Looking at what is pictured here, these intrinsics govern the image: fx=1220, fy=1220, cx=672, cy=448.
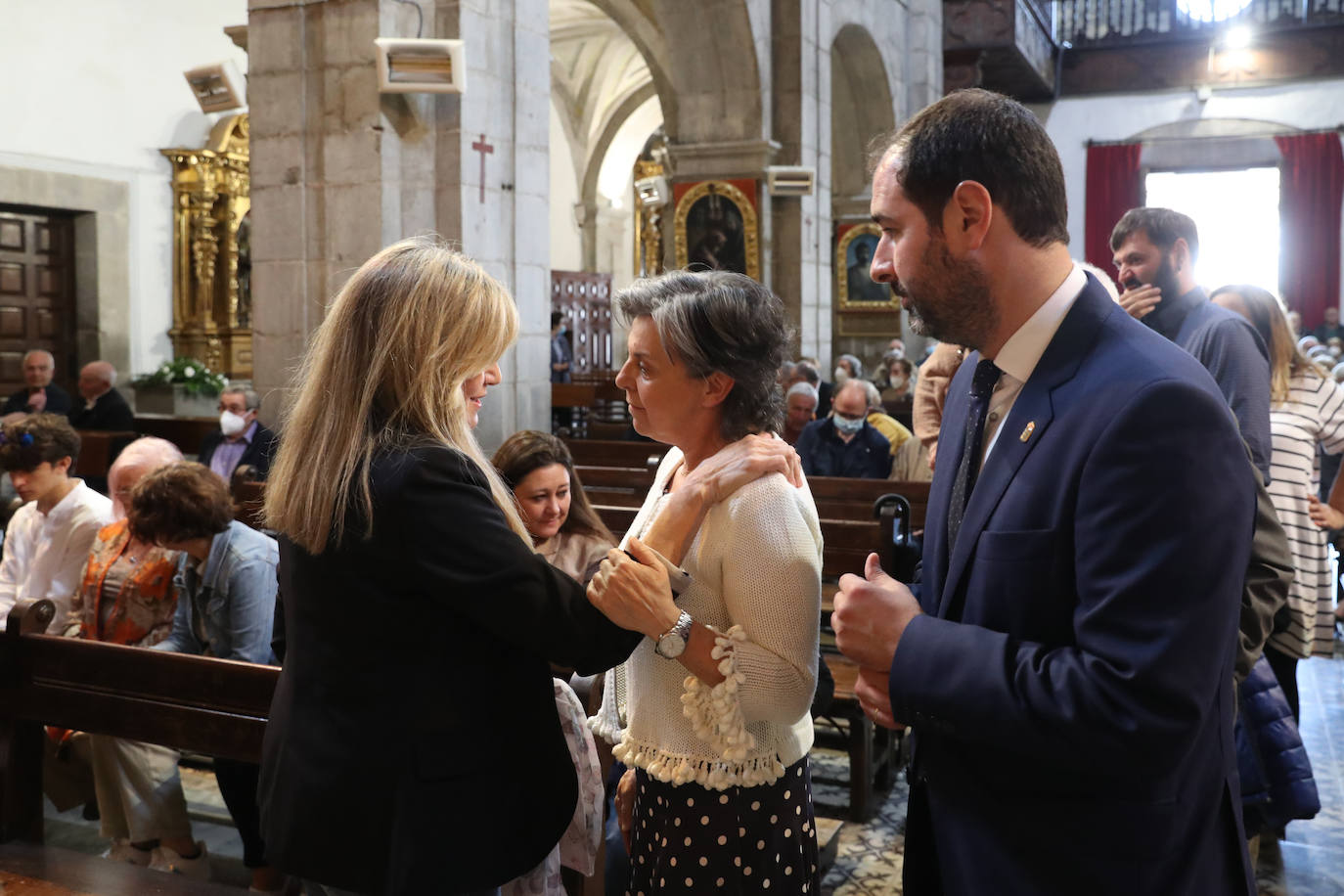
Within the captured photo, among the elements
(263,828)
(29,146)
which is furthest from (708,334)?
(29,146)

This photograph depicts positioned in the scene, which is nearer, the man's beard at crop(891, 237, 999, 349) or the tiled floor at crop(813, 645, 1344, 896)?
the man's beard at crop(891, 237, 999, 349)

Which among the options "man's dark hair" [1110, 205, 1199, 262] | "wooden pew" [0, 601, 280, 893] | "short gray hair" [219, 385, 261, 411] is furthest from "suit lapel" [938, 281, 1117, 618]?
"short gray hair" [219, 385, 261, 411]

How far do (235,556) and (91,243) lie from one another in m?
9.99

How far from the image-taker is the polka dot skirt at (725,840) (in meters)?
1.81

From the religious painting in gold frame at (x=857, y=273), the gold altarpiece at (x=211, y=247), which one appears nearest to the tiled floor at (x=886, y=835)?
the gold altarpiece at (x=211, y=247)

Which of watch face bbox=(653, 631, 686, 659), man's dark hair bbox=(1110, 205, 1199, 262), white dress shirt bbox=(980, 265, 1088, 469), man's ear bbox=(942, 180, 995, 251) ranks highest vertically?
man's dark hair bbox=(1110, 205, 1199, 262)

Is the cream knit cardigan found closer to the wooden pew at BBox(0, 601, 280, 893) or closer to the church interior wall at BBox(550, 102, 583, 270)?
the wooden pew at BBox(0, 601, 280, 893)

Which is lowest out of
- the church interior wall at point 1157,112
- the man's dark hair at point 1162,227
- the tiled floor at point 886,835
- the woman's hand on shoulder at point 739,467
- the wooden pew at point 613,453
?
the tiled floor at point 886,835

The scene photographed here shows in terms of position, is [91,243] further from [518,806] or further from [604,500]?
[518,806]

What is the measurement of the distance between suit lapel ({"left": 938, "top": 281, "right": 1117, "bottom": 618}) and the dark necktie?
6cm

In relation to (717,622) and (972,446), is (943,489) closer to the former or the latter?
(972,446)

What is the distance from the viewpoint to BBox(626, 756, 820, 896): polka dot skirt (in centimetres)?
181

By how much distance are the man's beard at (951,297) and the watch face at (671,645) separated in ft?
1.84

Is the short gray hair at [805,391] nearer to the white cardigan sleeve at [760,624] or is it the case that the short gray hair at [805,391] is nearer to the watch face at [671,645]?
the white cardigan sleeve at [760,624]
